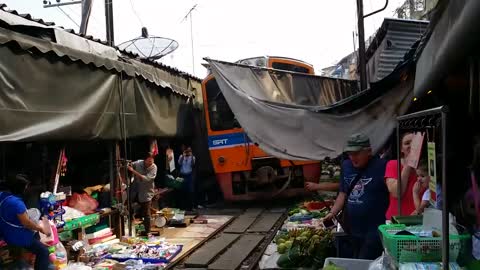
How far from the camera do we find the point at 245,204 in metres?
13.7

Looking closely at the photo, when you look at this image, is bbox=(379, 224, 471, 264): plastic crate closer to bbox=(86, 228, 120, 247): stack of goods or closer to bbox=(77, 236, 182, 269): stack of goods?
bbox=(77, 236, 182, 269): stack of goods

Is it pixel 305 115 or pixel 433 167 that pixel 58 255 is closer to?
pixel 305 115

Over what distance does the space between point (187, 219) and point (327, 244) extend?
570cm

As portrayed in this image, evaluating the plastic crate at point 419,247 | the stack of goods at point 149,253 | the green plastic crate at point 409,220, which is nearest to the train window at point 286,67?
the stack of goods at point 149,253

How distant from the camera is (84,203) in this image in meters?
8.27

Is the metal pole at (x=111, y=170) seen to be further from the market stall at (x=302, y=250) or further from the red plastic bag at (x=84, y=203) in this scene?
the market stall at (x=302, y=250)

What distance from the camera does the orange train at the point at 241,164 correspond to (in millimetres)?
12250

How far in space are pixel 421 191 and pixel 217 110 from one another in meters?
8.43

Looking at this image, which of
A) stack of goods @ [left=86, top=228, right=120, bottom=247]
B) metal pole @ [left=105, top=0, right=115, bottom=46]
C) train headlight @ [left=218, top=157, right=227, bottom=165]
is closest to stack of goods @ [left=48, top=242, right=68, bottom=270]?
stack of goods @ [left=86, top=228, right=120, bottom=247]

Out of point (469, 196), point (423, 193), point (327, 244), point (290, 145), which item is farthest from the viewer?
point (290, 145)

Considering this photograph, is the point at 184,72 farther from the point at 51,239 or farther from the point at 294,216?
the point at 51,239

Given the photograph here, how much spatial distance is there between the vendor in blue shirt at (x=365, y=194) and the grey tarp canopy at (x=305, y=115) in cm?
95

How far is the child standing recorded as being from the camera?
4.25 m

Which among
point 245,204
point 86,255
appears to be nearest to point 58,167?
point 86,255
